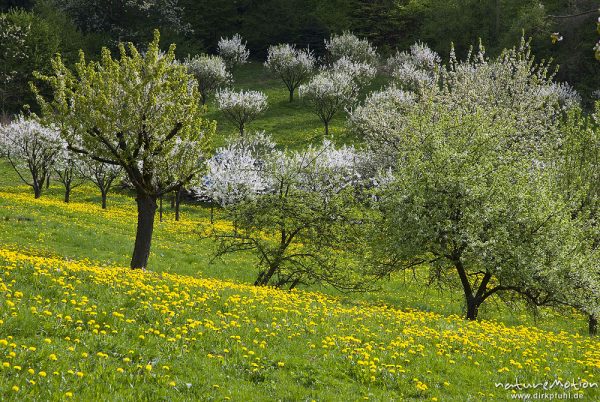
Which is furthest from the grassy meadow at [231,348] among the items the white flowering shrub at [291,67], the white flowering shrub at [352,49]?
the white flowering shrub at [352,49]

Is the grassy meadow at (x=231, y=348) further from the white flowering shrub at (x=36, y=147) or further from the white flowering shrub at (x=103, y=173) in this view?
the white flowering shrub at (x=36, y=147)

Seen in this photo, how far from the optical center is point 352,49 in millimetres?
95812

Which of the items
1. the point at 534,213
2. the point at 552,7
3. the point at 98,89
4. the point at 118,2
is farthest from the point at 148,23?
the point at 534,213

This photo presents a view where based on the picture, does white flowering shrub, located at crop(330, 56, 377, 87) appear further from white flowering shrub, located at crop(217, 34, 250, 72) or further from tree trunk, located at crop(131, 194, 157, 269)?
tree trunk, located at crop(131, 194, 157, 269)

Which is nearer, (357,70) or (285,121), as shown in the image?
(285,121)

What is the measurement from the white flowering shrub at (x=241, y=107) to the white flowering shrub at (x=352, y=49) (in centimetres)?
2882

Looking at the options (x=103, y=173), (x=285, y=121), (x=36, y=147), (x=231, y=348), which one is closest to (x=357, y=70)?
(x=285, y=121)

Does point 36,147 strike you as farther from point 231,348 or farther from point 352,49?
point 352,49

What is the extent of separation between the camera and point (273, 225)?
2278 cm

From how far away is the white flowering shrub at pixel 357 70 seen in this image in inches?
3310

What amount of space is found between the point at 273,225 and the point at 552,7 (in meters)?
75.6

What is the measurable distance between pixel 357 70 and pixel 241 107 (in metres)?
23.9

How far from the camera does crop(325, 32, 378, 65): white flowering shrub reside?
95062mm

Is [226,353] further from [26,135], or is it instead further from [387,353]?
[26,135]
